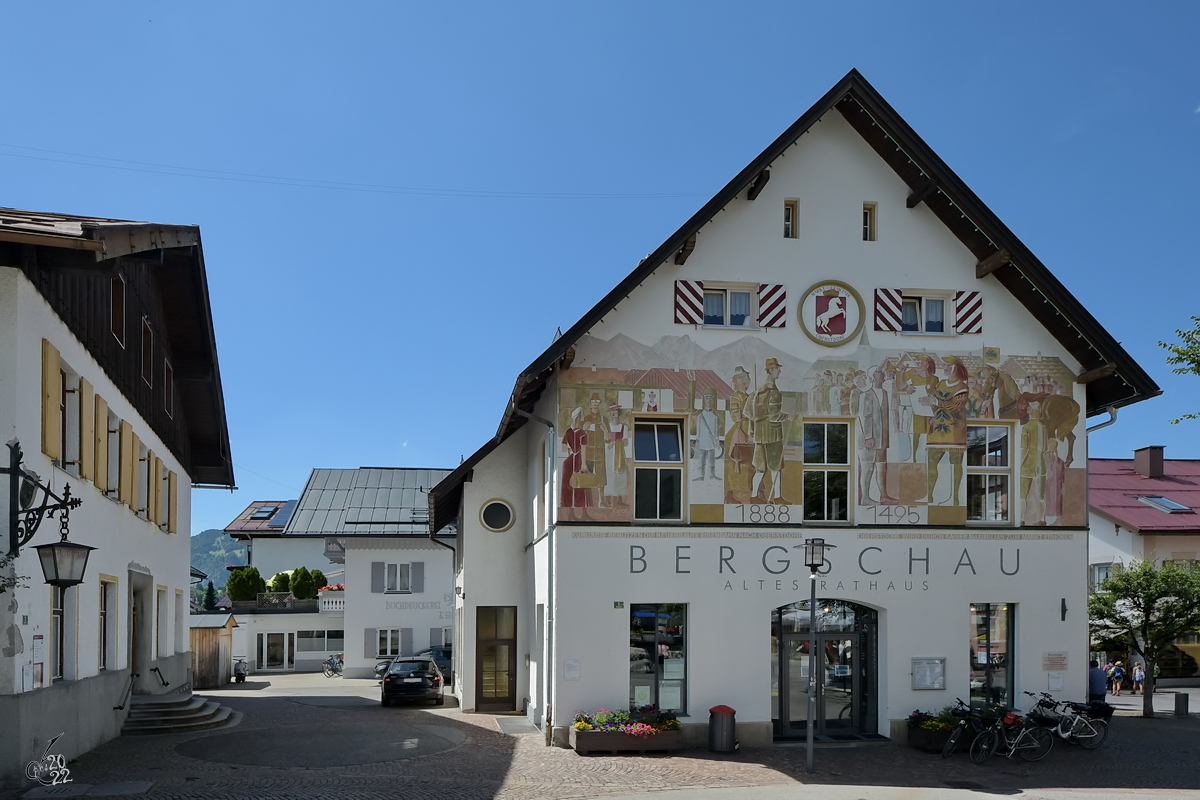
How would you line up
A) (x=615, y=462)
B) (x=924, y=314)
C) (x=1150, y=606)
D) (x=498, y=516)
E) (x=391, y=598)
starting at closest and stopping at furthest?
(x=615, y=462)
(x=924, y=314)
(x=498, y=516)
(x=1150, y=606)
(x=391, y=598)

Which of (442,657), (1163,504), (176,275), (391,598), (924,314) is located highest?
(176,275)

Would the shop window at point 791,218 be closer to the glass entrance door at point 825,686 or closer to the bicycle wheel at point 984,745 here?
the glass entrance door at point 825,686

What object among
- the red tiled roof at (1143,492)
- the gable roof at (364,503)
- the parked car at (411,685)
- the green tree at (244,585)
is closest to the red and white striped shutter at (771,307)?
the parked car at (411,685)

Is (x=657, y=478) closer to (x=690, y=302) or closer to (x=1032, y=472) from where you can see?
(x=690, y=302)

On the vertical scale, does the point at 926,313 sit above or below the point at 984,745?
above

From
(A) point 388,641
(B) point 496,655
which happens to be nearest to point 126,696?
(B) point 496,655

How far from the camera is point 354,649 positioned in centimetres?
4353

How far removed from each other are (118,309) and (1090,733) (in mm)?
18396

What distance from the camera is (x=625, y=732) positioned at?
1883cm

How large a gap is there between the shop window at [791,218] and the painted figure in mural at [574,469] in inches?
207

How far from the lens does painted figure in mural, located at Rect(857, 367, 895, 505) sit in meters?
20.4

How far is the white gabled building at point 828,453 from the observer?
19812 millimetres

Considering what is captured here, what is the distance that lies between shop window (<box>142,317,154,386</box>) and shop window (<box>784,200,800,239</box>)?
41.1 ft

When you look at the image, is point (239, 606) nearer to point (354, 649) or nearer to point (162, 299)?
point (354, 649)
